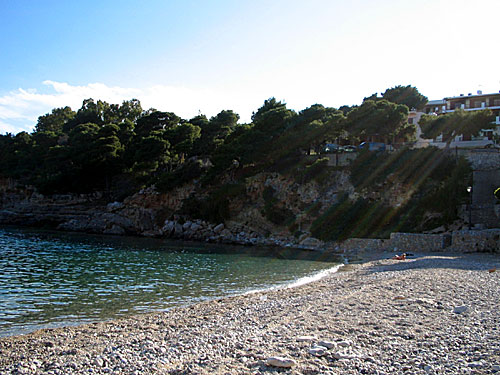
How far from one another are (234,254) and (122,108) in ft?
224

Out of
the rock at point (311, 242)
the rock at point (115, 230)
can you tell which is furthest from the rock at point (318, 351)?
the rock at point (115, 230)

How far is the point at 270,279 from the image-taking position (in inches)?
752

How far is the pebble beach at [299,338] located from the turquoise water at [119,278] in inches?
71.2

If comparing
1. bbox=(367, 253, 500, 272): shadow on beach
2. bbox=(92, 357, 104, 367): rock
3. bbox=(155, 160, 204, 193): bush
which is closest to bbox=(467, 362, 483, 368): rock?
bbox=(92, 357, 104, 367): rock

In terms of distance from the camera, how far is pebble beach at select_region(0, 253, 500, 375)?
6500 mm

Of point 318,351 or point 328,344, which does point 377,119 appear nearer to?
point 328,344

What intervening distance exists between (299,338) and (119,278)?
519 inches

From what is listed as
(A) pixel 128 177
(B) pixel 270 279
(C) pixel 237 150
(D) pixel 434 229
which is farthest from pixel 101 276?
(A) pixel 128 177

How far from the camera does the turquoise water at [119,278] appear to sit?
42.1 ft

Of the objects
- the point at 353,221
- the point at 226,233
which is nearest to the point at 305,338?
the point at 353,221

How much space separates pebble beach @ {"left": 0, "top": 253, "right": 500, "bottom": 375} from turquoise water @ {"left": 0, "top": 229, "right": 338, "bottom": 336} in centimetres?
181

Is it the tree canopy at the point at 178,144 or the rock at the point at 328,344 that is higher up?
the tree canopy at the point at 178,144

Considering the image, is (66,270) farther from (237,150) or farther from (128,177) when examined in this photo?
(128,177)

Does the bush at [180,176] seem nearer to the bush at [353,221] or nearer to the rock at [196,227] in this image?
the rock at [196,227]
